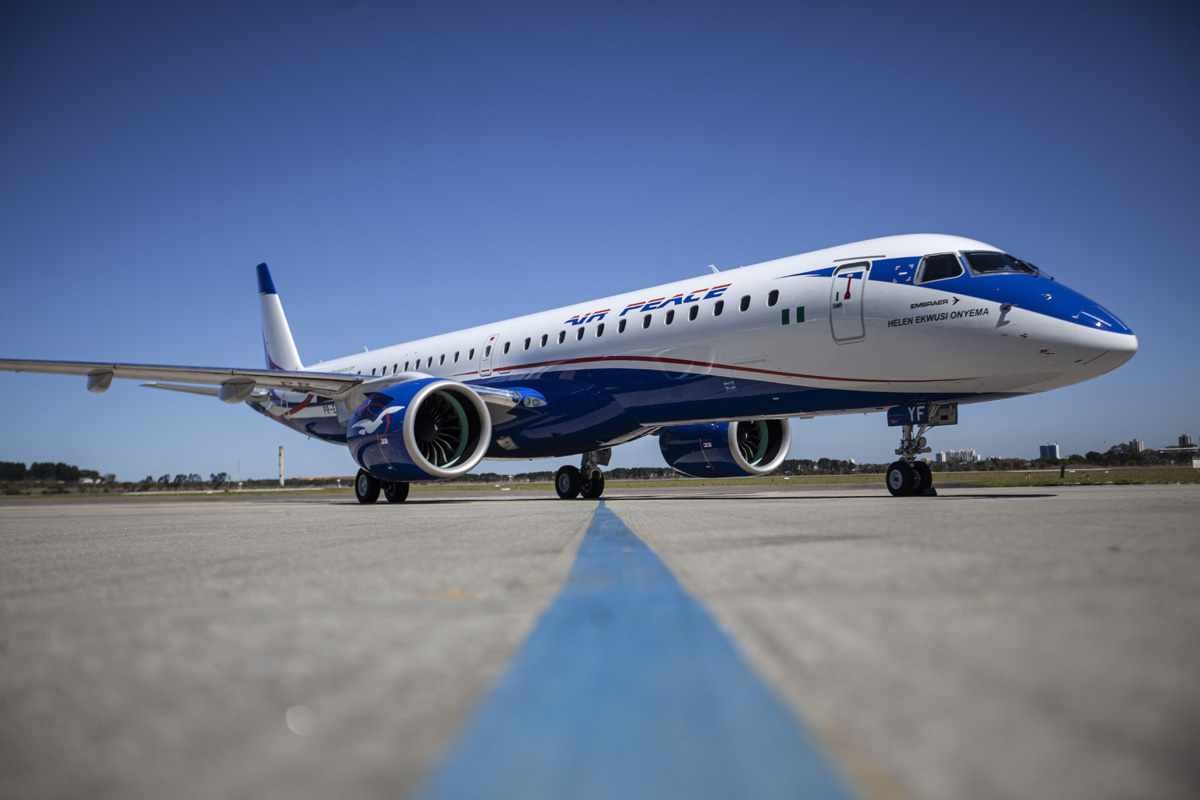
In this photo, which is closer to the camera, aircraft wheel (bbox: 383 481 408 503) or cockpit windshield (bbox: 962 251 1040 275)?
cockpit windshield (bbox: 962 251 1040 275)

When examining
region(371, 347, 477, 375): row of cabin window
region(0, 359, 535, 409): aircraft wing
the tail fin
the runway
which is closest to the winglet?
the tail fin

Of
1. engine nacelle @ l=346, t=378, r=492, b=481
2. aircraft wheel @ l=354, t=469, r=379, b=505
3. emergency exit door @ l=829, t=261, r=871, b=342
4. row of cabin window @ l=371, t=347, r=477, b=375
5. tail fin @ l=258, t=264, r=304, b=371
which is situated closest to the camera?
emergency exit door @ l=829, t=261, r=871, b=342

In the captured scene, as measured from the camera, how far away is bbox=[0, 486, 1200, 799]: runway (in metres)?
1.20

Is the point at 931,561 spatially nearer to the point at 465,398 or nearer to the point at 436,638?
the point at 436,638

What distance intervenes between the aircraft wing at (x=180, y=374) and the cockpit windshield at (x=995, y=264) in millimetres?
10726

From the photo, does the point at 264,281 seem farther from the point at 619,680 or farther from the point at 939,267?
the point at 619,680

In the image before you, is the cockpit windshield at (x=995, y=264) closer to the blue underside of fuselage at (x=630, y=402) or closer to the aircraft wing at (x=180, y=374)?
the blue underside of fuselage at (x=630, y=402)

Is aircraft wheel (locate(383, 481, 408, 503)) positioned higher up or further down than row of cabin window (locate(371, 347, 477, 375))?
further down

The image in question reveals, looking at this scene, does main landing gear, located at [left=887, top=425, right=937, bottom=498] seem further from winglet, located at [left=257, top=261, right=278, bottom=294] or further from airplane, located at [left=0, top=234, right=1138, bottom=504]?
winglet, located at [left=257, top=261, right=278, bottom=294]

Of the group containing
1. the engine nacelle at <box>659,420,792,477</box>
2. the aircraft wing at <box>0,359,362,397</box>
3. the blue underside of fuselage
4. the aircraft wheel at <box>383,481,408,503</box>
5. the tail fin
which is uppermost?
the tail fin

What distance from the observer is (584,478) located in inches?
683

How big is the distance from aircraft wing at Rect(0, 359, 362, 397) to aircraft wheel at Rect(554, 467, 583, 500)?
4574mm

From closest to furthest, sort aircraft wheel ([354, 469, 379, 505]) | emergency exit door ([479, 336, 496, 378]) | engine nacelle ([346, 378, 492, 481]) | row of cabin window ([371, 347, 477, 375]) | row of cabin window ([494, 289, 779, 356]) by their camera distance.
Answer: row of cabin window ([494, 289, 779, 356]) → engine nacelle ([346, 378, 492, 481]) → aircraft wheel ([354, 469, 379, 505]) → emergency exit door ([479, 336, 496, 378]) → row of cabin window ([371, 347, 477, 375])

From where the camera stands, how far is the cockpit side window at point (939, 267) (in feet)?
37.2
